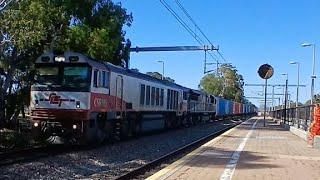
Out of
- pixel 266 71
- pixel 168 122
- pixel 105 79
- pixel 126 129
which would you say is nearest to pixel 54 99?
pixel 105 79

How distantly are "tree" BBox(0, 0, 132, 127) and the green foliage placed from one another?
273 feet

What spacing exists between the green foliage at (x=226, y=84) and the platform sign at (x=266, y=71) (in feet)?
234

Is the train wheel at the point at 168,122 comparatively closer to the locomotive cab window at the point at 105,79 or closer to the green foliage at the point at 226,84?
the locomotive cab window at the point at 105,79

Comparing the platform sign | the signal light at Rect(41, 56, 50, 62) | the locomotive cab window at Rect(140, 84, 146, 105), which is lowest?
the locomotive cab window at Rect(140, 84, 146, 105)

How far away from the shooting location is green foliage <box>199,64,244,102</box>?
11394 cm

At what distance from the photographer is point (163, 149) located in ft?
70.2

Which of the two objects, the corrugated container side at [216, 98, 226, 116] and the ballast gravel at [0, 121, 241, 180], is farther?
the corrugated container side at [216, 98, 226, 116]

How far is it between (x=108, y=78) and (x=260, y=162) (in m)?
8.93

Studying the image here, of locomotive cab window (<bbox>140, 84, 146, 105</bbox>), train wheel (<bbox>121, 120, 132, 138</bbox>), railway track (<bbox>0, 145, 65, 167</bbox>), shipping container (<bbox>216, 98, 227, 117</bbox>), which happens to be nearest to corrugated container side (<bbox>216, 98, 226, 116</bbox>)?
shipping container (<bbox>216, 98, 227, 117</bbox>)

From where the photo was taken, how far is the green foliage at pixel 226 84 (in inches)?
4486

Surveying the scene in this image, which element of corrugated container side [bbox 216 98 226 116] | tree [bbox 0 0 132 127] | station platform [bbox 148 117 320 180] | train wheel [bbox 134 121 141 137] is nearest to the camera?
station platform [bbox 148 117 320 180]

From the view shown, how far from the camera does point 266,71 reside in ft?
123

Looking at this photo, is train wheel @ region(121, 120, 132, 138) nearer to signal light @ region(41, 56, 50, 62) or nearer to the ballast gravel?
the ballast gravel

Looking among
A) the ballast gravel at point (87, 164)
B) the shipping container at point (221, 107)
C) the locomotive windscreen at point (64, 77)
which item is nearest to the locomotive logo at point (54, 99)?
the locomotive windscreen at point (64, 77)
